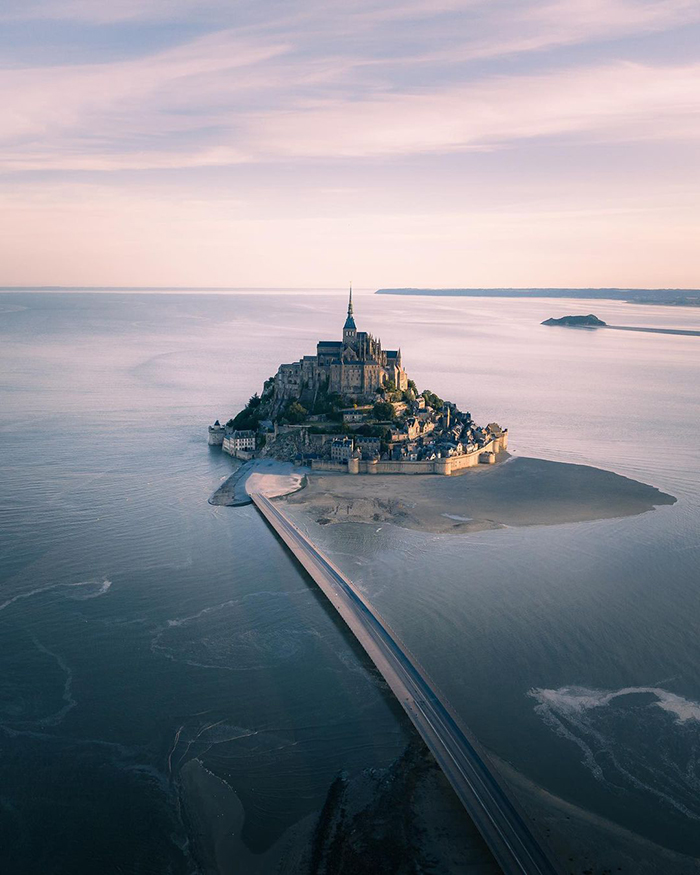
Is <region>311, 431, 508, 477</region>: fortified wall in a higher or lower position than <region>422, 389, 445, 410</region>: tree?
lower

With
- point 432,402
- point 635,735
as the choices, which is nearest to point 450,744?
point 635,735

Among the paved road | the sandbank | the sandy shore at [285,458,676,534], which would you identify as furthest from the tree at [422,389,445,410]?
the paved road

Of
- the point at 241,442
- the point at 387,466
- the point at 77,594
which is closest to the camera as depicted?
the point at 77,594

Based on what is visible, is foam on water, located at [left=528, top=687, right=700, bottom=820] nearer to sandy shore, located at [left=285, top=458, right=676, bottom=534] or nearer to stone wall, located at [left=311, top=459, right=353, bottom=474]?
sandy shore, located at [left=285, top=458, right=676, bottom=534]

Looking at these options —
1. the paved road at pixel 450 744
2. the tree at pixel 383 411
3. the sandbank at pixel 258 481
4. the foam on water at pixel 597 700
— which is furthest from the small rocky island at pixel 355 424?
the foam on water at pixel 597 700

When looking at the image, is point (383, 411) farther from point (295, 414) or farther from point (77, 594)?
point (77, 594)

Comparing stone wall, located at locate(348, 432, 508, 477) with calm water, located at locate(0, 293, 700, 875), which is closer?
calm water, located at locate(0, 293, 700, 875)

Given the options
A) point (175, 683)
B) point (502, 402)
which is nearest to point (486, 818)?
point (175, 683)
